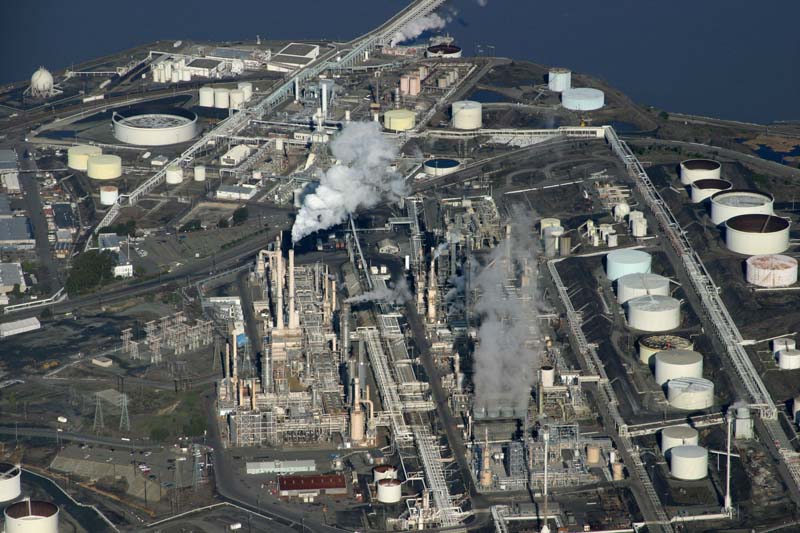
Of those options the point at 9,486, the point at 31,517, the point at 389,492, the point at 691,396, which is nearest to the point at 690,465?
the point at 691,396

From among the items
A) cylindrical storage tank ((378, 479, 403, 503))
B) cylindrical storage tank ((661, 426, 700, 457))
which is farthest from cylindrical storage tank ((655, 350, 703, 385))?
cylindrical storage tank ((378, 479, 403, 503))

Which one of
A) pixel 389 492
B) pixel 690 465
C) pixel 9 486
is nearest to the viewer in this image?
pixel 389 492

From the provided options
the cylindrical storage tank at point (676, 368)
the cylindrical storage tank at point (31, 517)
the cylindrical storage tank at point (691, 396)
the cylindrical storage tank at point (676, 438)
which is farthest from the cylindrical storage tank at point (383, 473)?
the cylindrical storage tank at point (676, 368)

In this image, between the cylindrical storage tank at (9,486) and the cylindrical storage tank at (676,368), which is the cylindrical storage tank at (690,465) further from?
the cylindrical storage tank at (9,486)

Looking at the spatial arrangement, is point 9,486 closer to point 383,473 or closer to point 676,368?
point 383,473

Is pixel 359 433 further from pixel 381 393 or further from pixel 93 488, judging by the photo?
pixel 93 488
